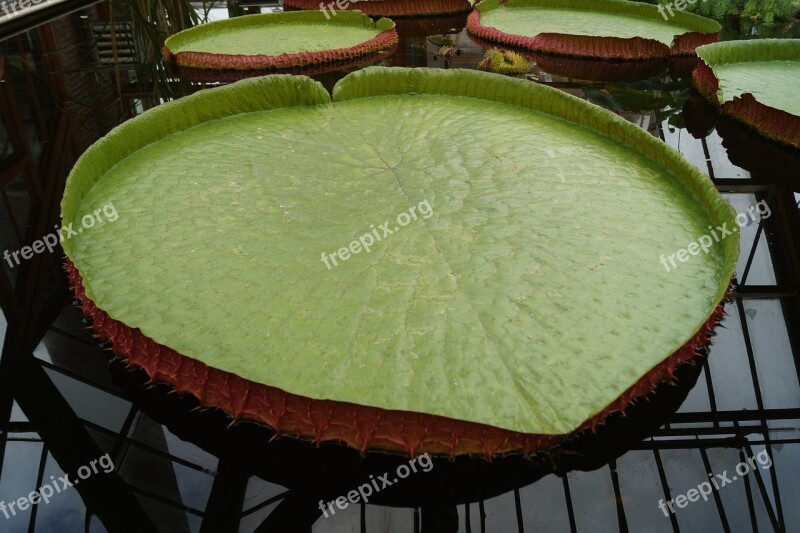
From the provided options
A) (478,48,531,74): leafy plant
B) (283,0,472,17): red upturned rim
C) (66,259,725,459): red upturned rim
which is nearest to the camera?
(66,259,725,459): red upturned rim

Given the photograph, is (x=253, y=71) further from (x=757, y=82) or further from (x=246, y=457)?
(x=757, y=82)

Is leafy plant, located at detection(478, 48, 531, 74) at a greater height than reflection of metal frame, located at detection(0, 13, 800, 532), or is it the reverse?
leafy plant, located at detection(478, 48, 531, 74)

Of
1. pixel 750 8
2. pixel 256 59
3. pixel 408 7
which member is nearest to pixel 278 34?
pixel 256 59

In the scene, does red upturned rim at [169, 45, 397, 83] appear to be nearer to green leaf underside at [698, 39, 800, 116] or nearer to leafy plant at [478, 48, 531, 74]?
leafy plant at [478, 48, 531, 74]

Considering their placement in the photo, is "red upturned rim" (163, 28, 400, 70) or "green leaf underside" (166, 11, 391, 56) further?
"green leaf underside" (166, 11, 391, 56)

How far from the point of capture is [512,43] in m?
2.34

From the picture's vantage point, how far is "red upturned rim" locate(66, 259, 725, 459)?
0.68 meters

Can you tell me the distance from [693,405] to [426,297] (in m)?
0.40

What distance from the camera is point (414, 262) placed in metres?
0.93

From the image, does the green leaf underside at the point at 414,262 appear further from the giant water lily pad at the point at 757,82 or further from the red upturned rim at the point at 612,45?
the red upturned rim at the point at 612,45

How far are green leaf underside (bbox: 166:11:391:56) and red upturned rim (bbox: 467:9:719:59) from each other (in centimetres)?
68

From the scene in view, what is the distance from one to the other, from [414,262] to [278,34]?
184 cm

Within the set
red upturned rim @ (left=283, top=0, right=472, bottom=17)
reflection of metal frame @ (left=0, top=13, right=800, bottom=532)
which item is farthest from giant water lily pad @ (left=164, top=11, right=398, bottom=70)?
reflection of metal frame @ (left=0, top=13, right=800, bottom=532)

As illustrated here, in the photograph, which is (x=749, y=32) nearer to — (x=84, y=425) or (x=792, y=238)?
(x=792, y=238)
